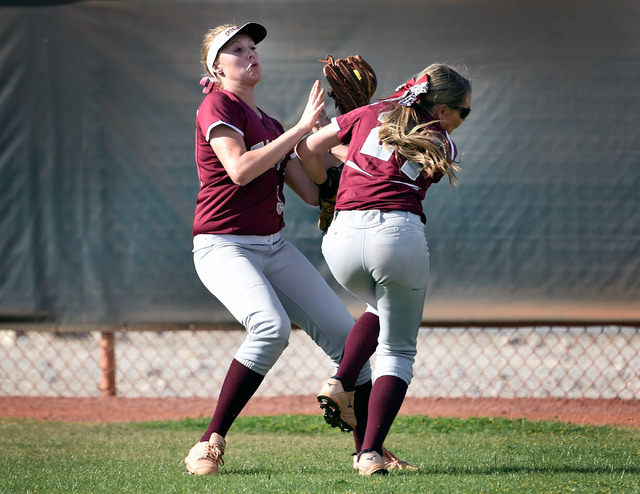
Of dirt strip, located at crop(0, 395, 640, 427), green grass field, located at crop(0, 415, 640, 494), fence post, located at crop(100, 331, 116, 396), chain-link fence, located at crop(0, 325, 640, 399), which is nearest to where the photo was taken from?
green grass field, located at crop(0, 415, 640, 494)

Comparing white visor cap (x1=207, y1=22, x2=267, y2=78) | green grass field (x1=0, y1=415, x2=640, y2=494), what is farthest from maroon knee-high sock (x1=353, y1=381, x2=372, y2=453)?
white visor cap (x1=207, y1=22, x2=267, y2=78)

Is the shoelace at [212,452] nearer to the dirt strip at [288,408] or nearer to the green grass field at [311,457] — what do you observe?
the green grass field at [311,457]

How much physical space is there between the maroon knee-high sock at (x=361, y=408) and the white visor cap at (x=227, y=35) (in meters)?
1.51

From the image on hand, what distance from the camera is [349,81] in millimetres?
3664

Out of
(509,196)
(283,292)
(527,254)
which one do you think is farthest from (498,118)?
(283,292)

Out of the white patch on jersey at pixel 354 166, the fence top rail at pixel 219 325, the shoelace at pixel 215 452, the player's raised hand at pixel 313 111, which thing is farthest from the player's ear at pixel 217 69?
the fence top rail at pixel 219 325

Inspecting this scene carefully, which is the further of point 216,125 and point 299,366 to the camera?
point 299,366

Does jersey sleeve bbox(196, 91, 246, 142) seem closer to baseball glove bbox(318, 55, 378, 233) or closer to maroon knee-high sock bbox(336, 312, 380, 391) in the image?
baseball glove bbox(318, 55, 378, 233)

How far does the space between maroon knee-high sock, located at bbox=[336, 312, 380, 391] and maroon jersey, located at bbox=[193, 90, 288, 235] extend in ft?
1.85

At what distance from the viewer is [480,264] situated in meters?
5.39

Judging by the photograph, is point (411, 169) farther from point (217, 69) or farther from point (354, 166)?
point (217, 69)

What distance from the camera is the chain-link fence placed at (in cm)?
695

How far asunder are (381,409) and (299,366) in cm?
587

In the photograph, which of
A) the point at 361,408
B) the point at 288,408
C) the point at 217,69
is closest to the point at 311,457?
the point at 361,408
